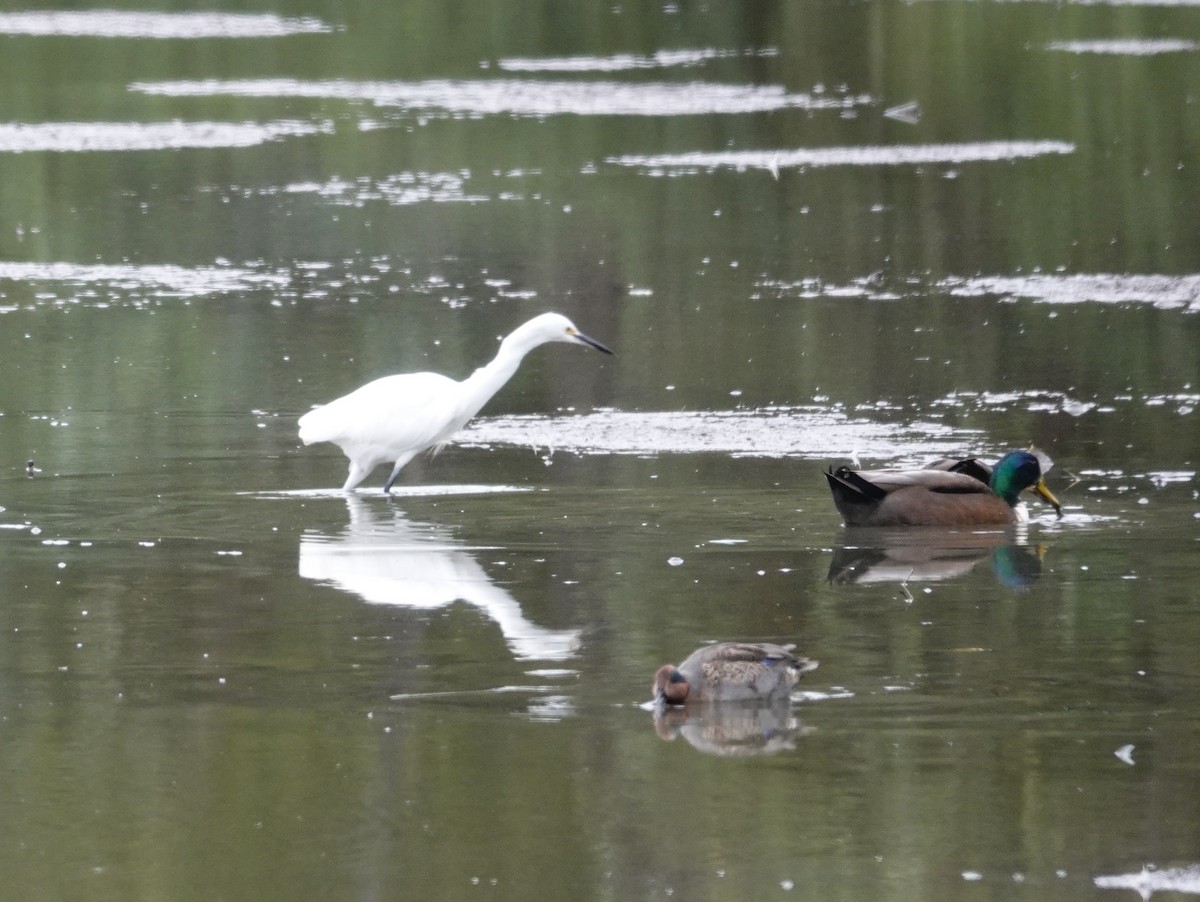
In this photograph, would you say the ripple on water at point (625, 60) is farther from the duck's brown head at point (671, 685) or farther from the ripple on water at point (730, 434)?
the duck's brown head at point (671, 685)

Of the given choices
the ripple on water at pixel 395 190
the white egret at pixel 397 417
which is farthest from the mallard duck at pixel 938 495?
the ripple on water at pixel 395 190

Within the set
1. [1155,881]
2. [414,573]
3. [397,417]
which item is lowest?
[1155,881]

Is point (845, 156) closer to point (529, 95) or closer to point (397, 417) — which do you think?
point (529, 95)

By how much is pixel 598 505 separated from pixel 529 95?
1936cm

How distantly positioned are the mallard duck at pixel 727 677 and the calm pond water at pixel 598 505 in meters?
0.12

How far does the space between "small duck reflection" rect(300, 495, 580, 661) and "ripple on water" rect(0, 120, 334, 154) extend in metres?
16.0

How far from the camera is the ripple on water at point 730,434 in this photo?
494 inches

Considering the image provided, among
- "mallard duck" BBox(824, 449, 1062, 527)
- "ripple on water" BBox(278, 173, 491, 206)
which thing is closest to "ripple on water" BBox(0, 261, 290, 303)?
"ripple on water" BBox(278, 173, 491, 206)

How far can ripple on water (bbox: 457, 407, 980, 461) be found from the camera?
41.1ft

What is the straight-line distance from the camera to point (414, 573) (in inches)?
387

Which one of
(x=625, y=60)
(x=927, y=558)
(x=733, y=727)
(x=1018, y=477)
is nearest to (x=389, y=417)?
(x=927, y=558)

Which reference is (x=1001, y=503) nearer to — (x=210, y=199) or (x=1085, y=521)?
(x=1085, y=521)

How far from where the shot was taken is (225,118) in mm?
28281

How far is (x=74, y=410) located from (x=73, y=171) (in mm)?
11023
